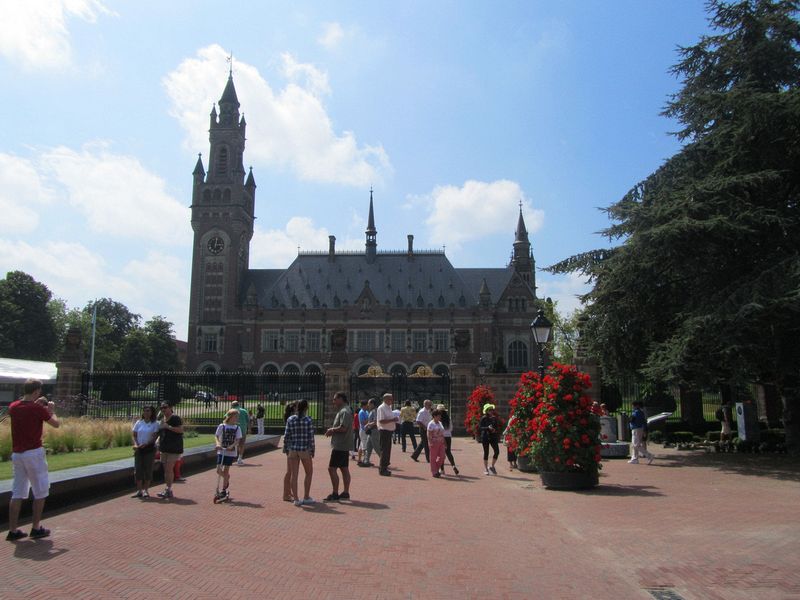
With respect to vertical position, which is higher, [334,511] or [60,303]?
[60,303]

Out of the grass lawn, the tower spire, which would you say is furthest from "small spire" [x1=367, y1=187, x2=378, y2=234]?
the grass lawn

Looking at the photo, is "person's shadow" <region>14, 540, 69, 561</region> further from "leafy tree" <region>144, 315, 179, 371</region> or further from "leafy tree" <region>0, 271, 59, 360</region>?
"leafy tree" <region>144, 315, 179, 371</region>

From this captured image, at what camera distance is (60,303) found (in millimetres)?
83688

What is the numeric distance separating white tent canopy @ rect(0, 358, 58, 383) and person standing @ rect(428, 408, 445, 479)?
2850 cm

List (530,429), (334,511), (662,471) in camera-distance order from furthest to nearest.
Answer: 1. (662,471)
2. (530,429)
3. (334,511)

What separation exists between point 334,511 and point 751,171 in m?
16.4

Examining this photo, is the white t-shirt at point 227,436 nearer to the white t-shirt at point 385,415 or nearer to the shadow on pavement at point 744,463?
the white t-shirt at point 385,415

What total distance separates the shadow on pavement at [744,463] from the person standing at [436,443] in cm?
621

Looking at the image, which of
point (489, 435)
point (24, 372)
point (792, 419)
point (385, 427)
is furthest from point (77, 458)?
point (24, 372)

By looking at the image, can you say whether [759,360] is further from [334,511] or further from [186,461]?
[186,461]

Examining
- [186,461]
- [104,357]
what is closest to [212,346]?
[104,357]

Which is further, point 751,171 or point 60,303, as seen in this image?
point 60,303

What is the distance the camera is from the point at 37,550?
734 centimetres

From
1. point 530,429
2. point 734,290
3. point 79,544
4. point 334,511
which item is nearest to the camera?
point 79,544
